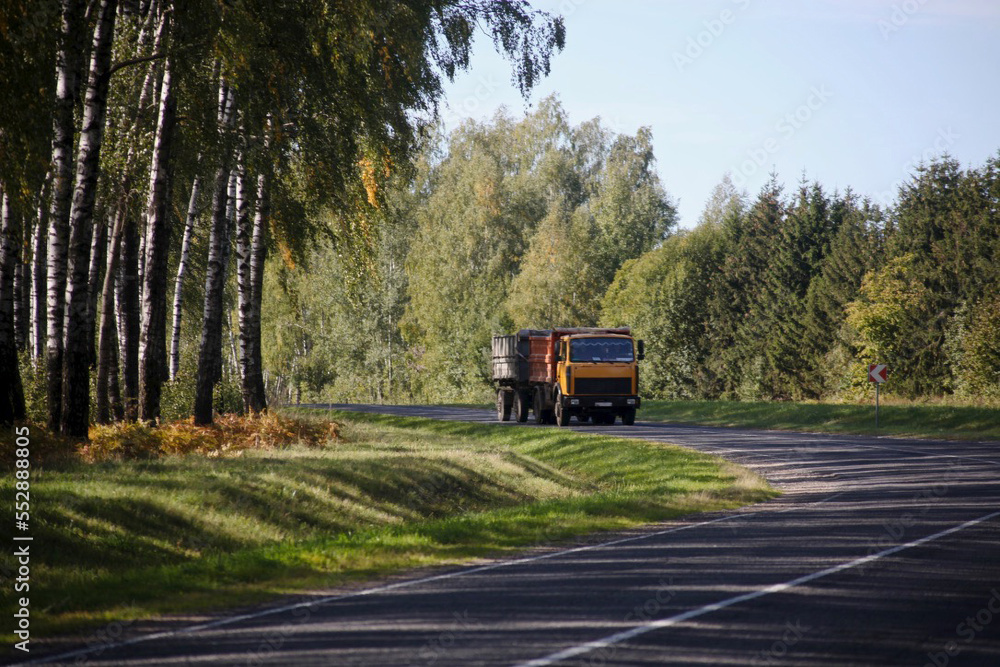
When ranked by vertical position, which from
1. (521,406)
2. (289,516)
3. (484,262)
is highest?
(484,262)

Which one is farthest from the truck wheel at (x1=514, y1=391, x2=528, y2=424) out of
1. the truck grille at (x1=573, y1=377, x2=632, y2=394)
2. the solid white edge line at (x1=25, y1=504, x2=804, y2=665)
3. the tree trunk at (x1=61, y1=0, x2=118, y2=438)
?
the solid white edge line at (x1=25, y1=504, x2=804, y2=665)

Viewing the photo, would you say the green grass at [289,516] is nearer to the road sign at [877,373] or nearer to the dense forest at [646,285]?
the road sign at [877,373]

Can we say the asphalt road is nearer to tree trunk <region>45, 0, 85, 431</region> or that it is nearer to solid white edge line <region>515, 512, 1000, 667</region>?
solid white edge line <region>515, 512, 1000, 667</region>

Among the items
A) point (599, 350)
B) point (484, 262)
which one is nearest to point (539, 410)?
point (599, 350)

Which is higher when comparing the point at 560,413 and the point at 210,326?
the point at 210,326

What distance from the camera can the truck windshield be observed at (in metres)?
35.1

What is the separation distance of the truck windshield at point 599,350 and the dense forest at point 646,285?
2494 cm

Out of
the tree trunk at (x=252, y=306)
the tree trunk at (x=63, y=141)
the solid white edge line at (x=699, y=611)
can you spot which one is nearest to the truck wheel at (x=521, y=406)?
the tree trunk at (x=252, y=306)

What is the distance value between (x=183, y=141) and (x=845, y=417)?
27.0 metres

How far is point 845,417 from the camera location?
38.8 m

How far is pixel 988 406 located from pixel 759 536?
97.5 feet

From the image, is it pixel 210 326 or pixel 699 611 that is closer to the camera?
pixel 699 611

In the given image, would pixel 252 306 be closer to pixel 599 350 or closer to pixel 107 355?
pixel 107 355

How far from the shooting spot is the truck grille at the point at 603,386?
35.0 meters
